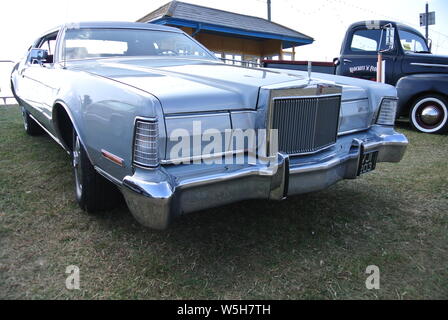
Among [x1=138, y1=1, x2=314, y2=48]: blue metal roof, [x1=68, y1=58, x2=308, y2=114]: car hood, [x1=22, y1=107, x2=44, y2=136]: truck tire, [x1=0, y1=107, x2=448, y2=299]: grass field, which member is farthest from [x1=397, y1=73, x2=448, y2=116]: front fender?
[x1=138, y1=1, x2=314, y2=48]: blue metal roof

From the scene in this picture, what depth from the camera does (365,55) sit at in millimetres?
6363

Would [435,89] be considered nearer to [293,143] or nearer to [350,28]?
[350,28]

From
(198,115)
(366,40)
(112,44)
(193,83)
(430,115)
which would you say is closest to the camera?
(198,115)

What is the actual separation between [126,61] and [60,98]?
609 mm

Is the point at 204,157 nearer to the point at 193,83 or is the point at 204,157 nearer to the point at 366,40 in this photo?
the point at 193,83

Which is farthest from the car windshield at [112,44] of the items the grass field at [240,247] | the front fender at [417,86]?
the front fender at [417,86]

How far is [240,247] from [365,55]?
17.8 ft

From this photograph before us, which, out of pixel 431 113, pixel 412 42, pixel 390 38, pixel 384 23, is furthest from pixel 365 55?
pixel 431 113

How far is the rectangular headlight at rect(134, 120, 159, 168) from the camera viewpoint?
168 centimetres

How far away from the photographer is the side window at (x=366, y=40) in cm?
627

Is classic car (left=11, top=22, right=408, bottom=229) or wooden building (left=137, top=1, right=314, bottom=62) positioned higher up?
wooden building (left=137, top=1, right=314, bottom=62)

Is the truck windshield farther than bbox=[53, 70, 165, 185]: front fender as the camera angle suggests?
Yes

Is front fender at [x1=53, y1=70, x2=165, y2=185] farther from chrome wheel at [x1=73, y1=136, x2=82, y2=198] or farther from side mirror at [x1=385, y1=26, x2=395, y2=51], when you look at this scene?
side mirror at [x1=385, y1=26, x2=395, y2=51]

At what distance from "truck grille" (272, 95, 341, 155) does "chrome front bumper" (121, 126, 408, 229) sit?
8cm
